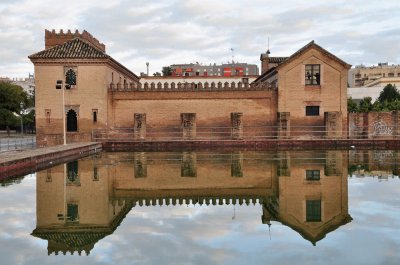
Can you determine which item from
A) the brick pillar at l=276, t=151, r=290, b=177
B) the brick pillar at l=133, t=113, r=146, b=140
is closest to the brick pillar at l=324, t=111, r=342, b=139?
the brick pillar at l=276, t=151, r=290, b=177

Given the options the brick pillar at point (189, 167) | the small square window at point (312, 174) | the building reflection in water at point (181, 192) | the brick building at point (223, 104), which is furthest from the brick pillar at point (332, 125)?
the small square window at point (312, 174)

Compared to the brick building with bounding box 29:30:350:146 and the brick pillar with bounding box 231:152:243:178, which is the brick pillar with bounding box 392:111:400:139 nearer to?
the brick building with bounding box 29:30:350:146

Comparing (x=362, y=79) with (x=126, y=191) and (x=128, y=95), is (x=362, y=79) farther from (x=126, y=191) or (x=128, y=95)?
(x=126, y=191)

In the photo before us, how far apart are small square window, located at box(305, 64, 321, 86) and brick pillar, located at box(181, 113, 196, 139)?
8.71 m

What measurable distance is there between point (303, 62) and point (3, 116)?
126ft

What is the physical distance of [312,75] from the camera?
34.1 meters

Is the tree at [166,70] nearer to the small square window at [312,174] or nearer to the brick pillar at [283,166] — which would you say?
the brick pillar at [283,166]

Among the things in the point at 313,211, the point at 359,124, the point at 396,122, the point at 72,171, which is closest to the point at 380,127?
the point at 396,122

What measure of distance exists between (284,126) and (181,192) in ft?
67.8

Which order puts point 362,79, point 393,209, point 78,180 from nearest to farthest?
point 393,209 < point 78,180 < point 362,79

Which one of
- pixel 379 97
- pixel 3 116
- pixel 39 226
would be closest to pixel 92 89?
pixel 39 226

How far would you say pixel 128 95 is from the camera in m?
33.9

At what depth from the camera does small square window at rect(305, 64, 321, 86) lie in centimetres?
3403

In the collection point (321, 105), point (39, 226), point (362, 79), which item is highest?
point (362, 79)
